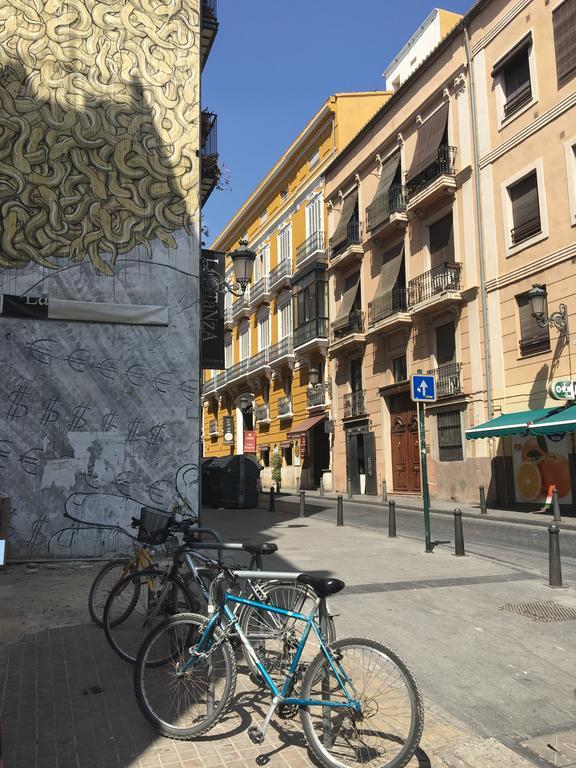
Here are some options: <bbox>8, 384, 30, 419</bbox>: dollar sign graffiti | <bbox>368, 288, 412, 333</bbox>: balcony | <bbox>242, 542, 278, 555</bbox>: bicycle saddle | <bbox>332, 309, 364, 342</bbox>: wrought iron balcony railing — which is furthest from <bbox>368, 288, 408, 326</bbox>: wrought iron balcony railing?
<bbox>242, 542, 278, 555</bbox>: bicycle saddle

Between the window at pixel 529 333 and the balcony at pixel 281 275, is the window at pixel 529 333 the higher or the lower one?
the lower one

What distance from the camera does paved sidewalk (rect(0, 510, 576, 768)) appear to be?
3490mm

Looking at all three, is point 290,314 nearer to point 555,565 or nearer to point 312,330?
point 312,330

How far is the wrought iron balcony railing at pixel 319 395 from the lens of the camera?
31703 mm

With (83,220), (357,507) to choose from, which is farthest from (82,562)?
(357,507)

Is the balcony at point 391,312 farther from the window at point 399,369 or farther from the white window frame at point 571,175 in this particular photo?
the white window frame at point 571,175

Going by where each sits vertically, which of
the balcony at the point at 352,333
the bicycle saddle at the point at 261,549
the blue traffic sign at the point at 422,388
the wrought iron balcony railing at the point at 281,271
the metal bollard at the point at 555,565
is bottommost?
the metal bollard at the point at 555,565

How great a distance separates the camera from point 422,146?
2403 cm

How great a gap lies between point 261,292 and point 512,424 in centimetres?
2434

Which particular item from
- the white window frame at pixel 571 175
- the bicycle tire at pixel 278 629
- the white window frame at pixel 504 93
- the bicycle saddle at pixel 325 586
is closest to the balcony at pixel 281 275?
the white window frame at pixel 504 93

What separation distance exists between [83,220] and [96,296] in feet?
4.37

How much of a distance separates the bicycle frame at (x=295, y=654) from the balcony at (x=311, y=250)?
2925 centimetres

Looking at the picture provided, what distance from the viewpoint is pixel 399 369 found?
26.1 meters

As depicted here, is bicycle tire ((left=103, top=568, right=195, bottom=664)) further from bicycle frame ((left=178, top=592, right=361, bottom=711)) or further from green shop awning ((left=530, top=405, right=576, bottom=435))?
green shop awning ((left=530, top=405, right=576, bottom=435))
